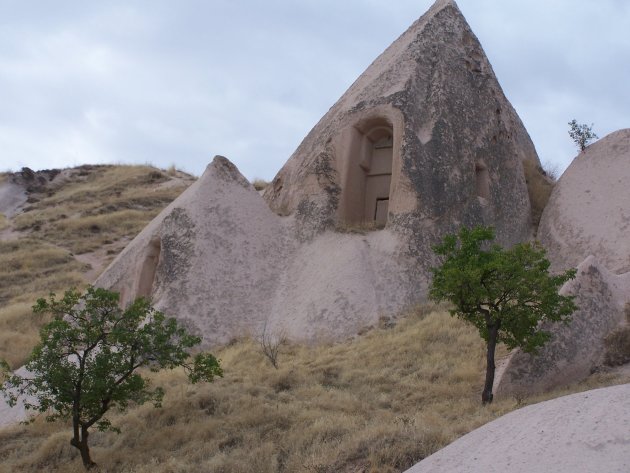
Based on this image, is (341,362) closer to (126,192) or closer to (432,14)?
(432,14)

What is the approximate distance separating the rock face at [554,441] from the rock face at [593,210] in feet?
33.6

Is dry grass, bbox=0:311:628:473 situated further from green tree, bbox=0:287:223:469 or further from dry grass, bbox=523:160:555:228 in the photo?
dry grass, bbox=523:160:555:228

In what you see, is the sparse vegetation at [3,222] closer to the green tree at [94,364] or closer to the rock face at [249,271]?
the rock face at [249,271]

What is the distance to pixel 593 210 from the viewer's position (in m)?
18.2

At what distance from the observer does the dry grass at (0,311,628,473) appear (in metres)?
8.99

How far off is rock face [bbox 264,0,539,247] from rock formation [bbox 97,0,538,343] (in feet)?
0.10

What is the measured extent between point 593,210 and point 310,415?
33.3 feet

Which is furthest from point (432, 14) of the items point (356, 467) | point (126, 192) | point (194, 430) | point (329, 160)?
point (126, 192)

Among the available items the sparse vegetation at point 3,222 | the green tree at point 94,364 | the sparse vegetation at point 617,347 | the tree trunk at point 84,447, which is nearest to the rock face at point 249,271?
the green tree at point 94,364

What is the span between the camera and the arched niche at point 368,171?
18.1 metres

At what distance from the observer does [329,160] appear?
59.2 feet

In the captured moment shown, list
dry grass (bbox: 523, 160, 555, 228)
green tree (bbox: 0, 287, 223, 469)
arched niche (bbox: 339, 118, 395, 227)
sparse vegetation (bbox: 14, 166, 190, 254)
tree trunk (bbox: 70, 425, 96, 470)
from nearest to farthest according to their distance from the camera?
tree trunk (bbox: 70, 425, 96, 470)
green tree (bbox: 0, 287, 223, 469)
arched niche (bbox: 339, 118, 395, 227)
dry grass (bbox: 523, 160, 555, 228)
sparse vegetation (bbox: 14, 166, 190, 254)

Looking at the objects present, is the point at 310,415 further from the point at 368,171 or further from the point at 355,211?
the point at 368,171

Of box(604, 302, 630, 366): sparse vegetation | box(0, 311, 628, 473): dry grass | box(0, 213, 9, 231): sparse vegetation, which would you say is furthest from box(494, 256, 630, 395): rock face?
box(0, 213, 9, 231): sparse vegetation
